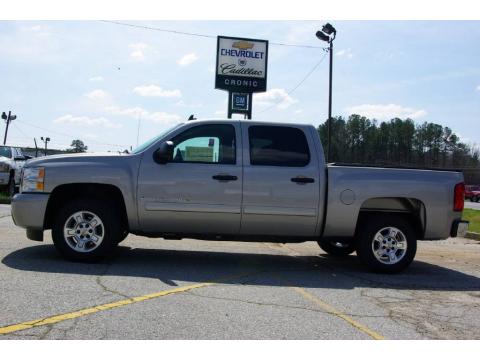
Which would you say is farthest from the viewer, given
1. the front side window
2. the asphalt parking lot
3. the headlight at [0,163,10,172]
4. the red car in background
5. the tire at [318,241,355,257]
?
the red car in background

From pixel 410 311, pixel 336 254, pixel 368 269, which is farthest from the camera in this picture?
pixel 336 254

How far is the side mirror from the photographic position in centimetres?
645

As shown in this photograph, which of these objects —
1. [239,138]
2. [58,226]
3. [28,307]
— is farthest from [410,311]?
[58,226]

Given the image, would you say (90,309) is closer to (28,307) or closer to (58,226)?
(28,307)

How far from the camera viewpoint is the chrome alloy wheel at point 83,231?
656 centimetres

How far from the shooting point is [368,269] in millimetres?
7000

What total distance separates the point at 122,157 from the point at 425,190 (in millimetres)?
4088

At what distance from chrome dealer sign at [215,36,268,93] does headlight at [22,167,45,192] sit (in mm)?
15836

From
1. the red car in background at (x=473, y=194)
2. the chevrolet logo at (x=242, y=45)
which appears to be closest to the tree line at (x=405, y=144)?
the red car in background at (x=473, y=194)

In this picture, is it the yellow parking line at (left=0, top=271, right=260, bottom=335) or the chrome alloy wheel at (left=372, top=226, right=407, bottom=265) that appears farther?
the chrome alloy wheel at (left=372, top=226, right=407, bottom=265)

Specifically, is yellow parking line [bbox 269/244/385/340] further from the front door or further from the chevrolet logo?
the chevrolet logo

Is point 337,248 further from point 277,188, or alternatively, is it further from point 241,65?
point 241,65

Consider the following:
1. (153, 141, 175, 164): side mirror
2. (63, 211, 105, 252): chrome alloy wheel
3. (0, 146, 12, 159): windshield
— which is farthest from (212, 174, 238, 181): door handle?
(0, 146, 12, 159): windshield

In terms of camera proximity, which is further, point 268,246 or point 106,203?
point 268,246
